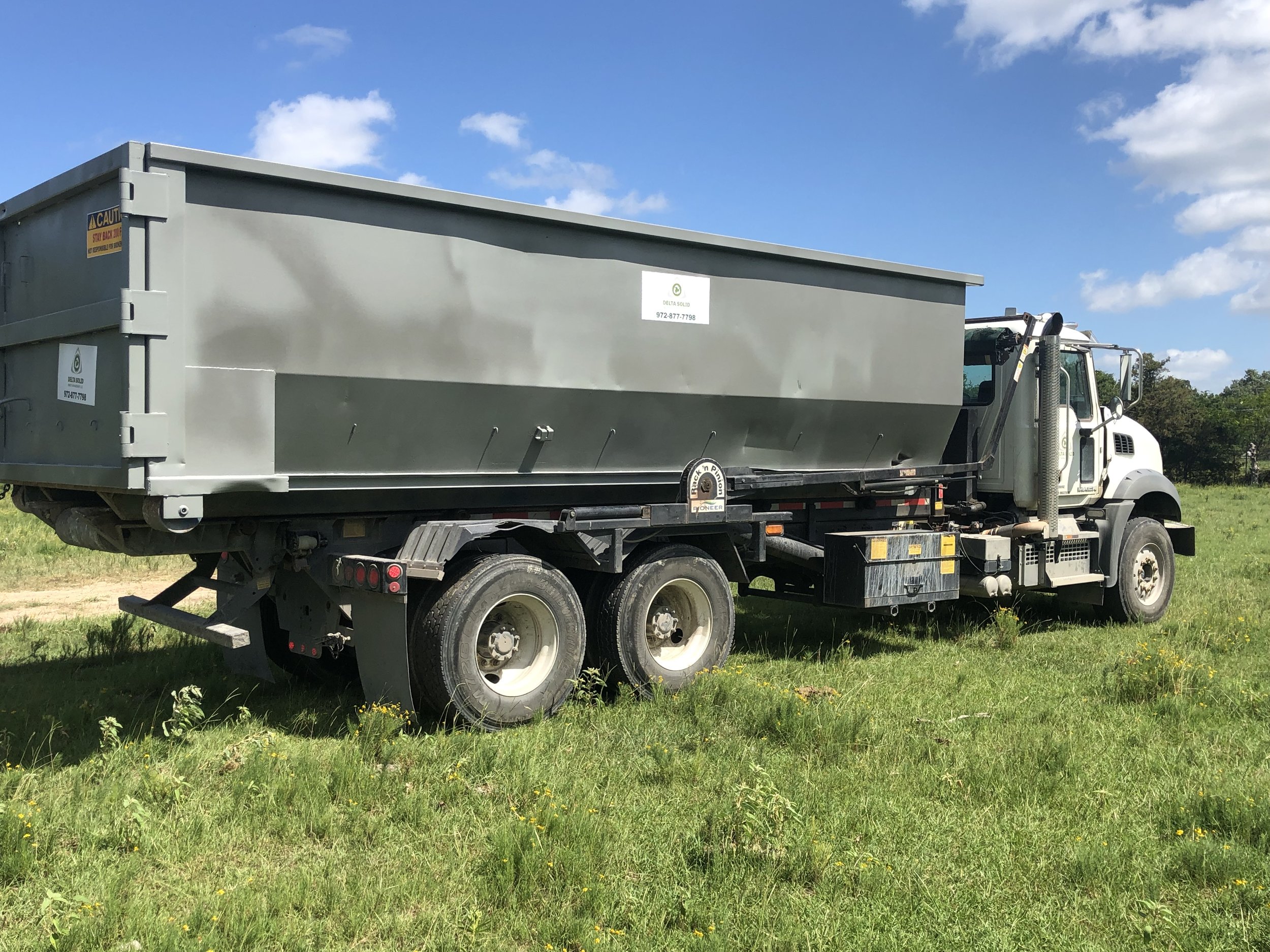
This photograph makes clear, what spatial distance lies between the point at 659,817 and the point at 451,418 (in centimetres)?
277

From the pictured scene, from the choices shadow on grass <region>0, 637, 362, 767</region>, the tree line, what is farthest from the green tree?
shadow on grass <region>0, 637, 362, 767</region>

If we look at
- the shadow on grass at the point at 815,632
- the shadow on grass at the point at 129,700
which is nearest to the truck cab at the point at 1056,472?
the shadow on grass at the point at 815,632

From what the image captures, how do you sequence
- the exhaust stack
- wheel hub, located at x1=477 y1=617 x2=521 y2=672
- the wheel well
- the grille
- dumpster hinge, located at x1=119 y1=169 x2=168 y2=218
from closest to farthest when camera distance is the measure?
dumpster hinge, located at x1=119 y1=169 x2=168 y2=218
wheel hub, located at x1=477 y1=617 x2=521 y2=672
the exhaust stack
the grille
the wheel well

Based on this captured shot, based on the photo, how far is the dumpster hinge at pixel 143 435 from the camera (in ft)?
17.4

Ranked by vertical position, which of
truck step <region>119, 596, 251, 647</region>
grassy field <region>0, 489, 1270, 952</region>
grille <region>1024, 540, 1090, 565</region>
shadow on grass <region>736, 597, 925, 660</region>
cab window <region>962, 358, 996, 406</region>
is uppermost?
cab window <region>962, 358, 996, 406</region>

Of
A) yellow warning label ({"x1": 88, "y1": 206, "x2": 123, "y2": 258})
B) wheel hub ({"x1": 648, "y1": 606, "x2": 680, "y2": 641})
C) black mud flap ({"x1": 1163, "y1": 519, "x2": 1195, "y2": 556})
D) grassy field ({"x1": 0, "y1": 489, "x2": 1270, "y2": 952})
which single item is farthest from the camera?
black mud flap ({"x1": 1163, "y1": 519, "x2": 1195, "y2": 556})

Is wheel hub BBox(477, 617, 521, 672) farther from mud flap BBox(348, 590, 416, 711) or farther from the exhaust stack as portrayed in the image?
the exhaust stack

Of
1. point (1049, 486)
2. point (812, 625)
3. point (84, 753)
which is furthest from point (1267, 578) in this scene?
point (84, 753)

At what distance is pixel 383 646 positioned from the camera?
20.4 ft

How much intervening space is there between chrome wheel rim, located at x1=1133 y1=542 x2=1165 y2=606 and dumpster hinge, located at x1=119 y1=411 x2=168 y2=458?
925 centimetres

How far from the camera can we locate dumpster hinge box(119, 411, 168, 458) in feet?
17.4

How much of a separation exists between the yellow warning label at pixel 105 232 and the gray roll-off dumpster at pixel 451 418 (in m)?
Answer: 0.02

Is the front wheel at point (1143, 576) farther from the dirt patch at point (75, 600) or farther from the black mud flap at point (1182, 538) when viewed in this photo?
the dirt patch at point (75, 600)

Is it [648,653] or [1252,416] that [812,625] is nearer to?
[648,653]
